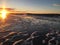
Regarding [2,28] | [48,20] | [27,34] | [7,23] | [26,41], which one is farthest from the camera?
[48,20]

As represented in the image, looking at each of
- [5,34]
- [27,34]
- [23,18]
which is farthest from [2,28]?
[23,18]

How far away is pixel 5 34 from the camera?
724cm

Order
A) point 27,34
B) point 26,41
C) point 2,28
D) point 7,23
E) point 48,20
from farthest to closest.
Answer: point 48,20 < point 7,23 < point 2,28 < point 27,34 < point 26,41

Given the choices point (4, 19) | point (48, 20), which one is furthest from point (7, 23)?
point (48, 20)

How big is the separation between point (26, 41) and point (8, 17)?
8.64 ft

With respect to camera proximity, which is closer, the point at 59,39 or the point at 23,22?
the point at 59,39

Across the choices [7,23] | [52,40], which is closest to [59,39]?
[52,40]

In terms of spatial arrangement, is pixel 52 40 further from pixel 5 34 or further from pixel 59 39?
pixel 5 34

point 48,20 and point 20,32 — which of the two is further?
point 48,20

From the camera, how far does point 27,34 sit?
7234 millimetres

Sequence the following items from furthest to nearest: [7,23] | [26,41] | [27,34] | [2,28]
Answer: [7,23] → [2,28] → [27,34] → [26,41]

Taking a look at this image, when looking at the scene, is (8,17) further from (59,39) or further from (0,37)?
(59,39)

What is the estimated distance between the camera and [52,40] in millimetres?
6797

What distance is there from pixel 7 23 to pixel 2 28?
64 centimetres
